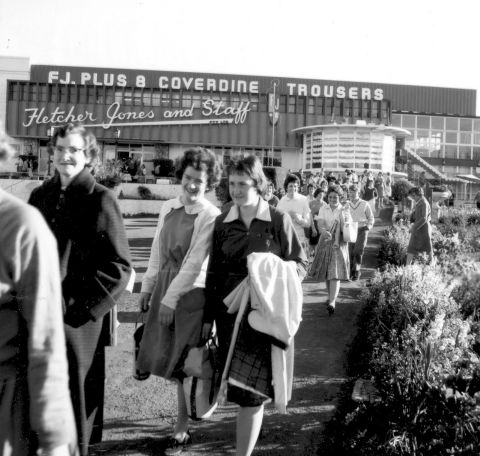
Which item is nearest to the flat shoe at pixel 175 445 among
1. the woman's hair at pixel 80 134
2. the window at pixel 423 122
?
the woman's hair at pixel 80 134

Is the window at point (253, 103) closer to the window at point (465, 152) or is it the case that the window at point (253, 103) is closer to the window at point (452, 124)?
the window at point (452, 124)

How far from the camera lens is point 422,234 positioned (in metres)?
10.4

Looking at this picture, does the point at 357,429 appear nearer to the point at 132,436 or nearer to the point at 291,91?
the point at 132,436

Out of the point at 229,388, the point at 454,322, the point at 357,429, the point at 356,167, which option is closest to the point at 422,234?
the point at 454,322

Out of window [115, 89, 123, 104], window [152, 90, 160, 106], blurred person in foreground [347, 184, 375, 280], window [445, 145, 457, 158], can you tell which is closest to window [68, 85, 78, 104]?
window [115, 89, 123, 104]

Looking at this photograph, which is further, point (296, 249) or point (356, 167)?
point (356, 167)

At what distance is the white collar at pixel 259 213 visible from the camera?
3.77 meters

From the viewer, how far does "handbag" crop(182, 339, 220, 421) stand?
3715 mm

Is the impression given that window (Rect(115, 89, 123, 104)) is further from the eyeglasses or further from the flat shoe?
the eyeglasses

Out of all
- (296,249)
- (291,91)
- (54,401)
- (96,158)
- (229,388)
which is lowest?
(229,388)

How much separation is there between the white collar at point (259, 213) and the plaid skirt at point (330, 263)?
178 inches

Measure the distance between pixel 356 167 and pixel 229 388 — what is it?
1433 inches

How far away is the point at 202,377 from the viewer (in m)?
3.72

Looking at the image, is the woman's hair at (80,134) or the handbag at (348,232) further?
the handbag at (348,232)
